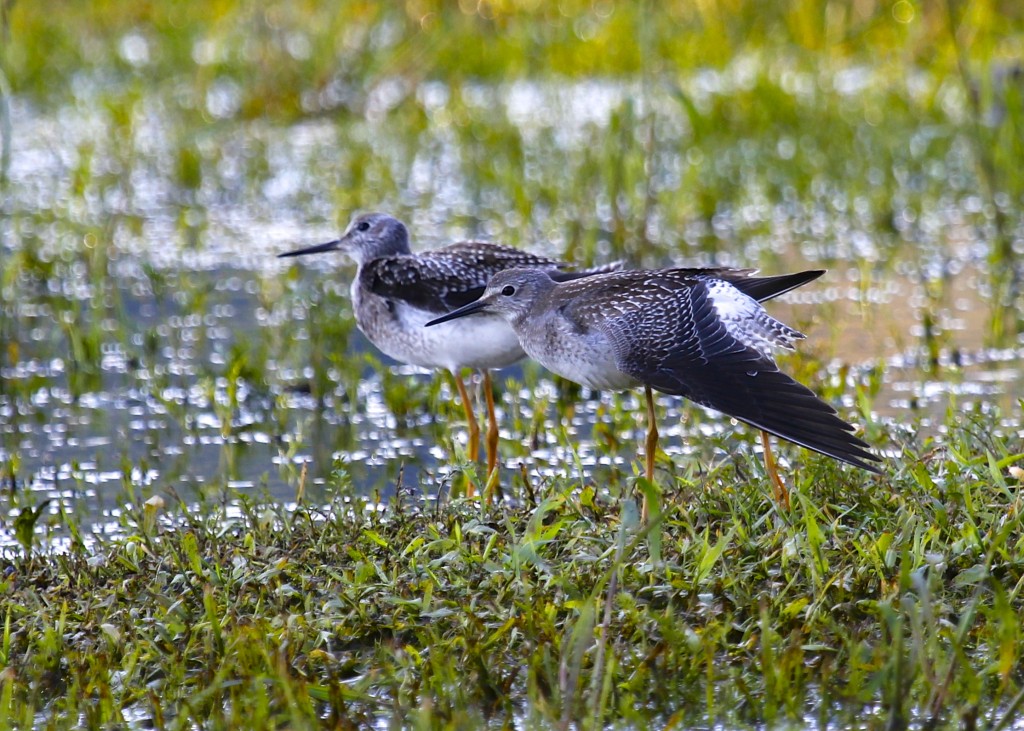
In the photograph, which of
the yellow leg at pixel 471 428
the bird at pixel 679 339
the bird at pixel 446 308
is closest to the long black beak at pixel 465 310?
the bird at pixel 679 339

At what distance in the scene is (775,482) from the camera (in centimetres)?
469

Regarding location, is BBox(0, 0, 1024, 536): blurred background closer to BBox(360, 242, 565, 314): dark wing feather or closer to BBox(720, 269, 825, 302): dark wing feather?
BBox(360, 242, 565, 314): dark wing feather

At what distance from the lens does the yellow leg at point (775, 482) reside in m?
4.67

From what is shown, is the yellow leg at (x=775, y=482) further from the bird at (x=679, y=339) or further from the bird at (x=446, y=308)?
the bird at (x=446, y=308)

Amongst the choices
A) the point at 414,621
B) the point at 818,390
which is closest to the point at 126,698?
the point at 414,621

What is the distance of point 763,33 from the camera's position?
1462 centimetres

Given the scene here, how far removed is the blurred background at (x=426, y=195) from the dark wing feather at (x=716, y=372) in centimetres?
105

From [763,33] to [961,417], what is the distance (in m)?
9.41

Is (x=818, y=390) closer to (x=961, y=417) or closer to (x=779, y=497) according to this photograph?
(x=961, y=417)

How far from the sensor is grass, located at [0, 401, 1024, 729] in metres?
3.67

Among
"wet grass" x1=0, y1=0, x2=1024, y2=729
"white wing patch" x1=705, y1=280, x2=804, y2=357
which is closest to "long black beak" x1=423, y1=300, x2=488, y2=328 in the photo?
"wet grass" x1=0, y1=0, x2=1024, y2=729

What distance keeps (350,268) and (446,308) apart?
10.2ft

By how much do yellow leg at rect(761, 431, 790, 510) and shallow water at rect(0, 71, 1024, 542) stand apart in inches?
29.6

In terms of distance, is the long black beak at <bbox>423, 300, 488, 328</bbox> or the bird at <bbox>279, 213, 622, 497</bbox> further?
the bird at <bbox>279, 213, 622, 497</bbox>
